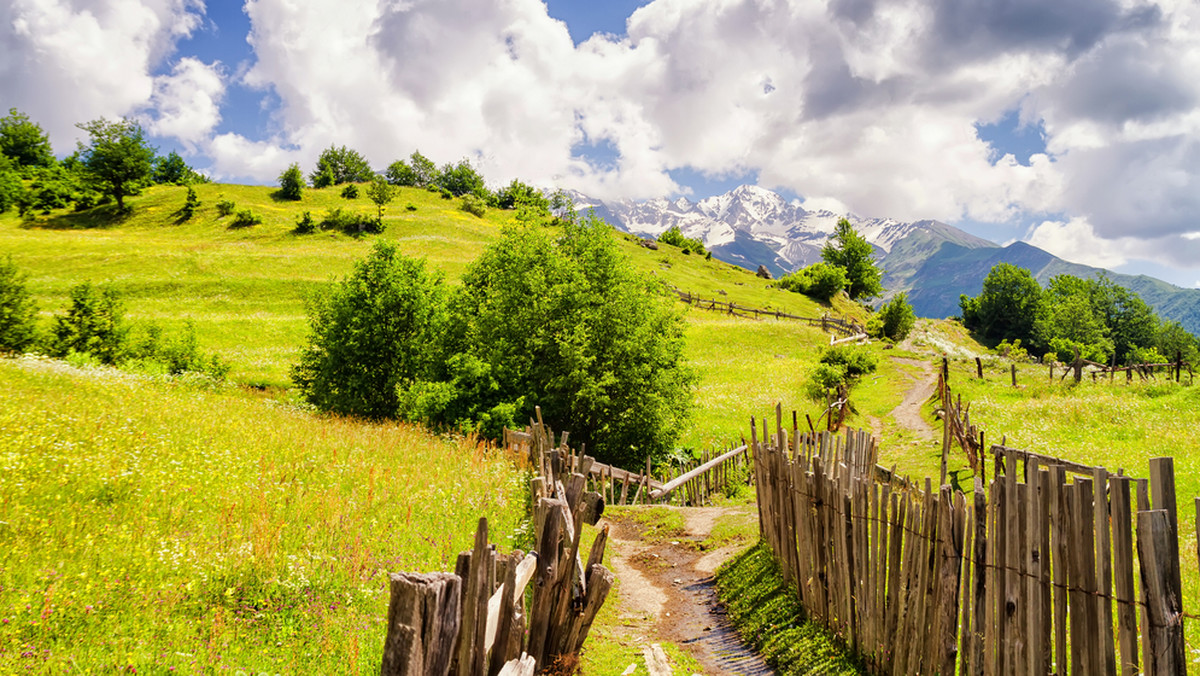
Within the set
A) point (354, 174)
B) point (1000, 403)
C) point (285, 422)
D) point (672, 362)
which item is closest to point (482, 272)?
point (672, 362)

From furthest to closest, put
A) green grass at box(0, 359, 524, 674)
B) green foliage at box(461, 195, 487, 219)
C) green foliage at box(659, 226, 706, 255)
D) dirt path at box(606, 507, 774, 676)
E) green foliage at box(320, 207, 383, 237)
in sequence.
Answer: green foliage at box(659, 226, 706, 255)
green foliage at box(461, 195, 487, 219)
green foliage at box(320, 207, 383, 237)
dirt path at box(606, 507, 774, 676)
green grass at box(0, 359, 524, 674)

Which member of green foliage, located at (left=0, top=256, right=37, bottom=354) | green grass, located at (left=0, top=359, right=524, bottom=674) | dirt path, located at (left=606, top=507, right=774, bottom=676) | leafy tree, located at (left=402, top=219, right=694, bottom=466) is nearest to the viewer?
green grass, located at (left=0, top=359, right=524, bottom=674)

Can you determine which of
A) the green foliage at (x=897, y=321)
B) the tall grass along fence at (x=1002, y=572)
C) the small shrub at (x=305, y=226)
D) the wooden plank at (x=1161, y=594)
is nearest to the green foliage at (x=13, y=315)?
the tall grass along fence at (x=1002, y=572)

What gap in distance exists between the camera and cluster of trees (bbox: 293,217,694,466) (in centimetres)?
2105

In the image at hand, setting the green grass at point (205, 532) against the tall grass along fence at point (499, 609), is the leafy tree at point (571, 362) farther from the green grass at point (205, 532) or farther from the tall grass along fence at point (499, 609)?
the tall grass along fence at point (499, 609)

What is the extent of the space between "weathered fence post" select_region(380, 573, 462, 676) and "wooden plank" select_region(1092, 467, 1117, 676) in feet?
13.7

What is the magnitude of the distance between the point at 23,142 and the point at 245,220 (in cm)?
5250

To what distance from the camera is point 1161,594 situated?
12.2ft

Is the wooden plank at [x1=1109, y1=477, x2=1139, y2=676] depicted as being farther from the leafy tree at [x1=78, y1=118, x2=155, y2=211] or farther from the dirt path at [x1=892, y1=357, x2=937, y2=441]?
the leafy tree at [x1=78, y1=118, x2=155, y2=211]

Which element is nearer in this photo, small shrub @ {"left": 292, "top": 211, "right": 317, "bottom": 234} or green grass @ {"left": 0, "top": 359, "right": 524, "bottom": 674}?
green grass @ {"left": 0, "top": 359, "right": 524, "bottom": 674}

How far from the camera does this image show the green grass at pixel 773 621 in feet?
23.4

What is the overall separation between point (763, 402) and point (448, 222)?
6188 centimetres

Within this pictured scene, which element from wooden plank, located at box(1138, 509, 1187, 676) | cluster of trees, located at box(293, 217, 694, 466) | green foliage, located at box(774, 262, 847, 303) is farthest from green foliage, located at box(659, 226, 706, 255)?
wooden plank, located at box(1138, 509, 1187, 676)

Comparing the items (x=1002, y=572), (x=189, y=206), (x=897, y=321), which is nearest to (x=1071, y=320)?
(x=897, y=321)
